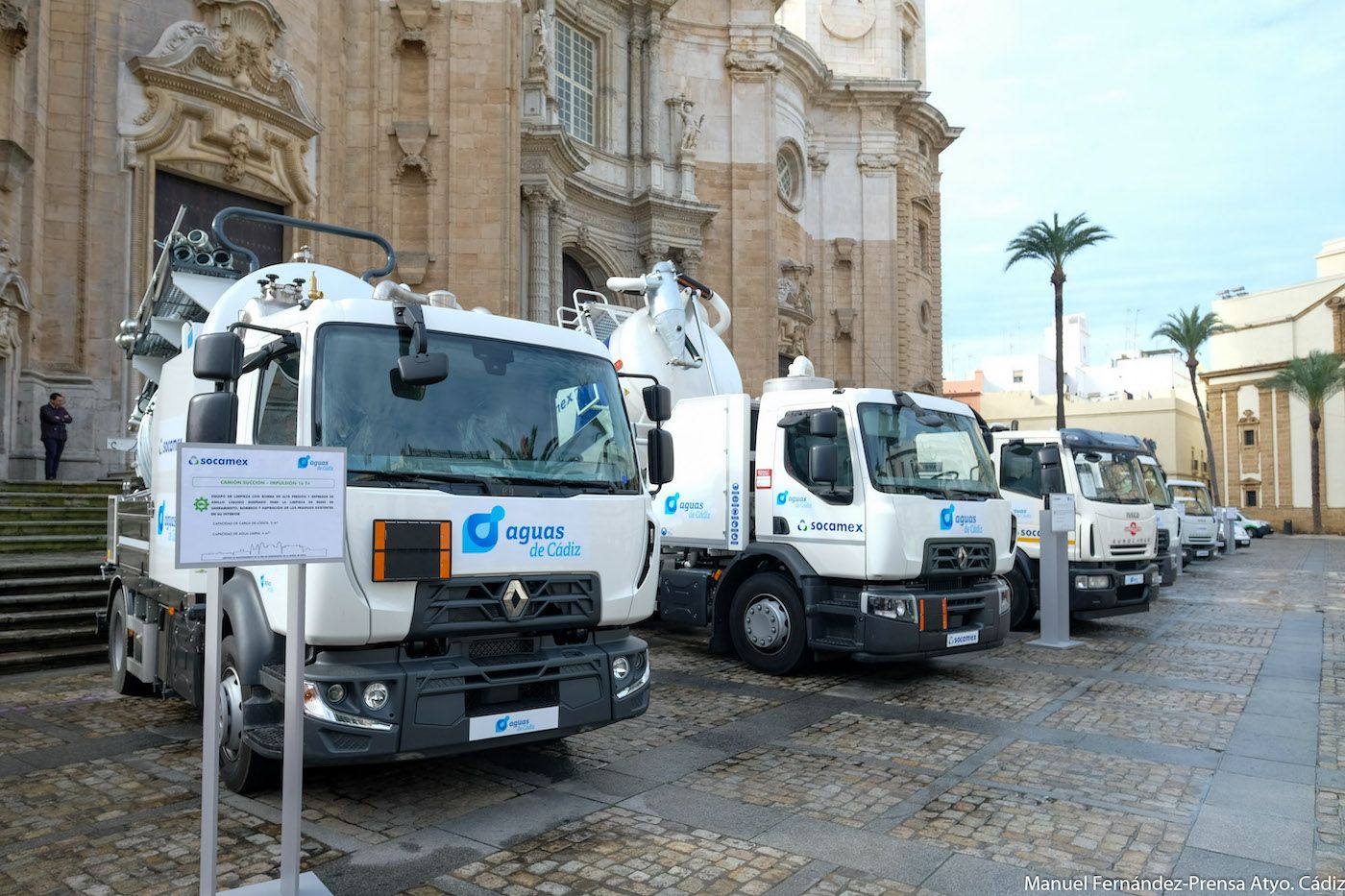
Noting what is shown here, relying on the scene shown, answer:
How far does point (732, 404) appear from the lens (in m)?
9.56

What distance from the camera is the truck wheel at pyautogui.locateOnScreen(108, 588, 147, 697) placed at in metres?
7.36

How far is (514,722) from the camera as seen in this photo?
4965 millimetres

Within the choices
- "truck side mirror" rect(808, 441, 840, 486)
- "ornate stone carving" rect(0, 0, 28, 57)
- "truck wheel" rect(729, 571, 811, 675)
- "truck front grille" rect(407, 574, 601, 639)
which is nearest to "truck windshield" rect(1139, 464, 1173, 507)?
"truck wheel" rect(729, 571, 811, 675)

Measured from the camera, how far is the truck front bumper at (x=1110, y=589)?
11.9 metres

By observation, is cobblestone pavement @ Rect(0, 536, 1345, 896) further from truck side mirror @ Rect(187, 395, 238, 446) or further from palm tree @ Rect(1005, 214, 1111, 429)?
palm tree @ Rect(1005, 214, 1111, 429)

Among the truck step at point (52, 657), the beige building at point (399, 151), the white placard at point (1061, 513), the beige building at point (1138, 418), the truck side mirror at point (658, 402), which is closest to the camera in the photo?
the truck side mirror at point (658, 402)


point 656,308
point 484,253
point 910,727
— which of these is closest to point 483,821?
point 910,727

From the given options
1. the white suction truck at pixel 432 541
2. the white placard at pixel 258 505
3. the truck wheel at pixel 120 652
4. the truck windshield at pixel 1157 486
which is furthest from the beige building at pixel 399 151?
the white placard at pixel 258 505

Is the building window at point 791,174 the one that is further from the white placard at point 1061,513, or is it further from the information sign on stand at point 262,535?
the information sign on stand at point 262,535

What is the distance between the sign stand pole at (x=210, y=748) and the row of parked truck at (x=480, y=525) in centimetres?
69

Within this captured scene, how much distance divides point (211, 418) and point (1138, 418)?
70302 millimetres

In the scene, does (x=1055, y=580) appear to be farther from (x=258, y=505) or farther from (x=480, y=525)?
(x=258, y=505)

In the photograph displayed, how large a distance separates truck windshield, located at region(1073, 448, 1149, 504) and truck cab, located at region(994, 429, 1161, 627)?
0.04 ft

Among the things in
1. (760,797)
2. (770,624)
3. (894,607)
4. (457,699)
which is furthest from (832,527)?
(457,699)
